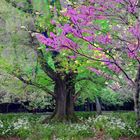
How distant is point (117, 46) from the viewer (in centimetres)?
899

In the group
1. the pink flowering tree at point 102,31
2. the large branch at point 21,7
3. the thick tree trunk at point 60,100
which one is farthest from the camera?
the thick tree trunk at point 60,100

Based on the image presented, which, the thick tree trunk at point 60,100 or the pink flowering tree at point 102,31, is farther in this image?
the thick tree trunk at point 60,100

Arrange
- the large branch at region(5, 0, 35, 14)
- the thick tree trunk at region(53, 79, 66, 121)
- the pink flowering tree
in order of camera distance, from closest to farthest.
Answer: the pink flowering tree → the large branch at region(5, 0, 35, 14) → the thick tree trunk at region(53, 79, 66, 121)

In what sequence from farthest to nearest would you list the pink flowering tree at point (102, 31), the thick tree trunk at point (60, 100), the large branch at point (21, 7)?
1. the thick tree trunk at point (60, 100)
2. the large branch at point (21, 7)
3. the pink flowering tree at point (102, 31)

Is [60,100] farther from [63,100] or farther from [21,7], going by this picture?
[21,7]

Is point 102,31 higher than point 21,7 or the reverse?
the reverse

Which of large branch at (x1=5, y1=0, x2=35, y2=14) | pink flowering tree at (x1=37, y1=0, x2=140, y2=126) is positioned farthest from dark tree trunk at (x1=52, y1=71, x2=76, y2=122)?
pink flowering tree at (x1=37, y1=0, x2=140, y2=126)

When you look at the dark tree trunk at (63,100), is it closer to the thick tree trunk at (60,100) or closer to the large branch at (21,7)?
the thick tree trunk at (60,100)

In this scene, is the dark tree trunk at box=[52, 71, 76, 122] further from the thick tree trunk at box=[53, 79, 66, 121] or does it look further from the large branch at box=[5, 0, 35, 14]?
the large branch at box=[5, 0, 35, 14]

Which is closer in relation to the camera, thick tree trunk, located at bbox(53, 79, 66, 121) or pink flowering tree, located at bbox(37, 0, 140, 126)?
pink flowering tree, located at bbox(37, 0, 140, 126)

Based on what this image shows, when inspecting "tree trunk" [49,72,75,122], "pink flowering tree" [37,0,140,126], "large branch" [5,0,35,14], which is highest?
"large branch" [5,0,35,14]

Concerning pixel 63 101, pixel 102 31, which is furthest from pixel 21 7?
pixel 102 31

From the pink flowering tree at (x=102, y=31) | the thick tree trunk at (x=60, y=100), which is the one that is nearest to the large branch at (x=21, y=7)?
the thick tree trunk at (x=60, y=100)

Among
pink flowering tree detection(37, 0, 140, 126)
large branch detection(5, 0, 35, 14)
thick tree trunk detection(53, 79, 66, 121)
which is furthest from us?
thick tree trunk detection(53, 79, 66, 121)
